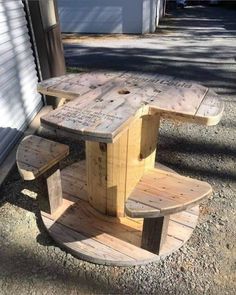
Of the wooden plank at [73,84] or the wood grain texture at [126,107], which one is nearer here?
the wood grain texture at [126,107]

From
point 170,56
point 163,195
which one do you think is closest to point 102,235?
point 163,195

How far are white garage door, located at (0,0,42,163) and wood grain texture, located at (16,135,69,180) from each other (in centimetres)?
105

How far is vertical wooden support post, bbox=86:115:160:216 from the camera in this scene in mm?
2205

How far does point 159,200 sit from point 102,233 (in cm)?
69

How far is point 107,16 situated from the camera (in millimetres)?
11750

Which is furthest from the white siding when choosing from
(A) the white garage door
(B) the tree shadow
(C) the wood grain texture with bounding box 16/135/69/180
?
(C) the wood grain texture with bounding box 16/135/69/180

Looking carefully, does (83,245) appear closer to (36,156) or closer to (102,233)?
(102,233)

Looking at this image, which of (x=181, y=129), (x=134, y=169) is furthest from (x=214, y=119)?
(x=181, y=129)

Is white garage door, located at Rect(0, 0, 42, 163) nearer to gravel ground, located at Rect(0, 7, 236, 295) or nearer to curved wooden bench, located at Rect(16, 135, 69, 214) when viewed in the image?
gravel ground, located at Rect(0, 7, 236, 295)

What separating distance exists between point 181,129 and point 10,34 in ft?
8.03

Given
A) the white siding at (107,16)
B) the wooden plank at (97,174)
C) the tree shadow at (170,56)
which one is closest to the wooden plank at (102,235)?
the wooden plank at (97,174)

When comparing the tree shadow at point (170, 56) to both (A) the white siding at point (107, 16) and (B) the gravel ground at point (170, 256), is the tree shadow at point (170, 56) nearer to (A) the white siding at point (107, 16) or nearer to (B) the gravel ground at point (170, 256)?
(A) the white siding at point (107, 16)

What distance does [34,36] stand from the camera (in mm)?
4371

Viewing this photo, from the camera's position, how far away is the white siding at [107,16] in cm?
1141
